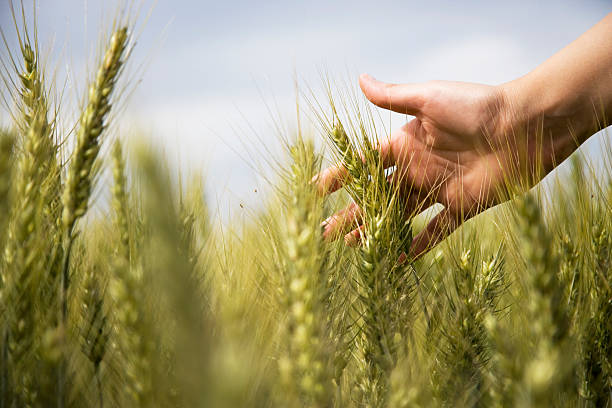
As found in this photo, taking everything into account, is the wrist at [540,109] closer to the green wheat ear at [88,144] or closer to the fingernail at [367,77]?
the fingernail at [367,77]

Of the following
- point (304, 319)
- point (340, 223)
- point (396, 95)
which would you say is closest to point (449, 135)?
point (396, 95)

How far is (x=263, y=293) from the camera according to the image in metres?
1.35

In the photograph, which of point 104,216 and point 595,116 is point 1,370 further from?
point 595,116

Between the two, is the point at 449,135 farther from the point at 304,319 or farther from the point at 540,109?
the point at 304,319

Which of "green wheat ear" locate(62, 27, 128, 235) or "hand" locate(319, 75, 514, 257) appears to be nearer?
"green wheat ear" locate(62, 27, 128, 235)

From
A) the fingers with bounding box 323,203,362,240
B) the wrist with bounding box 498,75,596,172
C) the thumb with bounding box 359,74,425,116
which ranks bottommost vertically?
the fingers with bounding box 323,203,362,240

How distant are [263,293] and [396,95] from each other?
A: 1209 millimetres

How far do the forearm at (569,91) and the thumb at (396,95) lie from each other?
399 mm

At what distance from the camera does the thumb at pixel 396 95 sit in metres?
2.08

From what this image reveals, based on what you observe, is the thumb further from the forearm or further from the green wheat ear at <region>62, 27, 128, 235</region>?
the green wheat ear at <region>62, 27, 128, 235</region>

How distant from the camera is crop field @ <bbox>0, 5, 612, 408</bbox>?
77 cm

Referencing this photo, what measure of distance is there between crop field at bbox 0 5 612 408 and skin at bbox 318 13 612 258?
0.35 m

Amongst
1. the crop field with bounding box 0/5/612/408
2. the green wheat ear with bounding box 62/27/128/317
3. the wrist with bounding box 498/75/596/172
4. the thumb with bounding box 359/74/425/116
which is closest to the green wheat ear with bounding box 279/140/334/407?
the crop field with bounding box 0/5/612/408

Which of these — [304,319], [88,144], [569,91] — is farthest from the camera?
[569,91]
